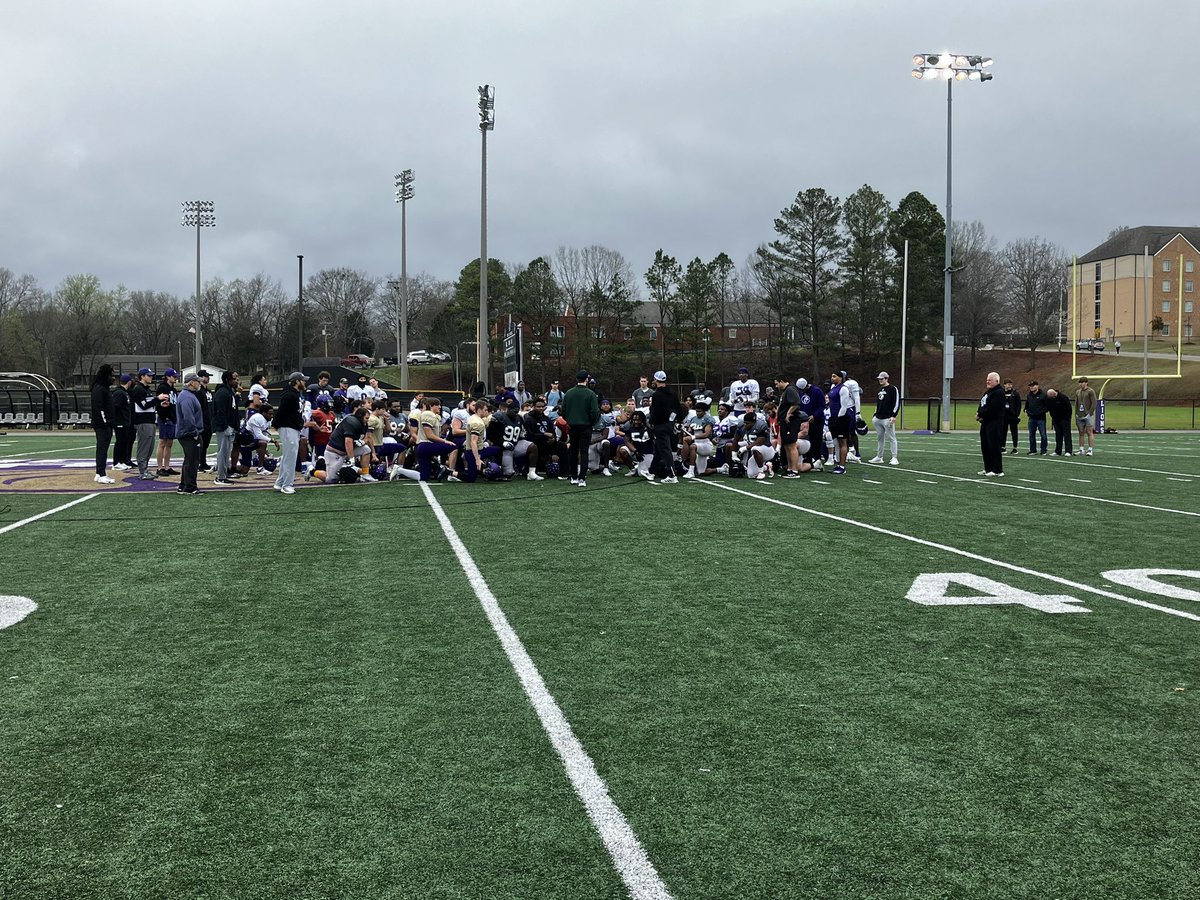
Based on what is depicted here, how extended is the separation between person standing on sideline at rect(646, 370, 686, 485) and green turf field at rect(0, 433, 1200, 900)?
22.4 feet

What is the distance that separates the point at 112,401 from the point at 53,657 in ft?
43.2

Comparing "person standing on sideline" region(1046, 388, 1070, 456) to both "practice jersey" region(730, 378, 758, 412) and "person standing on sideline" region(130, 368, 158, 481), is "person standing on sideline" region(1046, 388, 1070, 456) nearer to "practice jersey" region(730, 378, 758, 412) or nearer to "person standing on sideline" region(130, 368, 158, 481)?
"practice jersey" region(730, 378, 758, 412)

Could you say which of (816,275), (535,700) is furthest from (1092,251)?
(535,700)

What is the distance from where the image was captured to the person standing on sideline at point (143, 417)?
17.5 metres

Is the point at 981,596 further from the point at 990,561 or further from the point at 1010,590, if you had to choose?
the point at 990,561

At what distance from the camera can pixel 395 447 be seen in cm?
1836

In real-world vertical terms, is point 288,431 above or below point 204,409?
below

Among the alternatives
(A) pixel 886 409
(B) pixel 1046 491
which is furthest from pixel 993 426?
(B) pixel 1046 491

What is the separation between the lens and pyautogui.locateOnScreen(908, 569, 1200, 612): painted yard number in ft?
25.5

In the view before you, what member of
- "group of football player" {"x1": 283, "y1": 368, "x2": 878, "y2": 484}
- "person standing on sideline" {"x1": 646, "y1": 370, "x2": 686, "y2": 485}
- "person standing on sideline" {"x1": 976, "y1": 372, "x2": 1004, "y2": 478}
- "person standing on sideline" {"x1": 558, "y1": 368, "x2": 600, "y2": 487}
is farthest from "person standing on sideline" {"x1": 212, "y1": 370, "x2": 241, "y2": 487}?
"person standing on sideline" {"x1": 976, "y1": 372, "x2": 1004, "y2": 478}

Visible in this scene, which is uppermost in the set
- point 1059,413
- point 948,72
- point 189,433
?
point 948,72

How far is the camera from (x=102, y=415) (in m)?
17.1

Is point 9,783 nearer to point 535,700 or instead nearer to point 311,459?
point 535,700

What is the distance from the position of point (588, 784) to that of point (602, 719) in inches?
33.4
